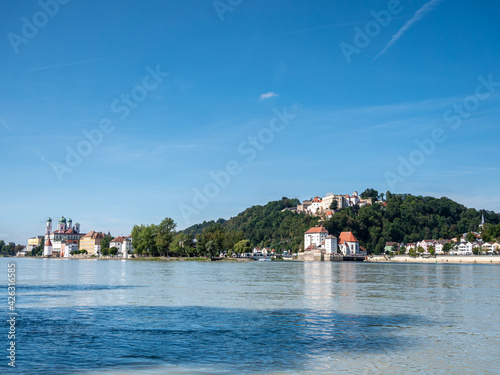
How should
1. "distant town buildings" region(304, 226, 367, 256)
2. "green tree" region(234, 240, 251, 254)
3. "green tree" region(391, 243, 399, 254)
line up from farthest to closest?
"green tree" region(391, 243, 399, 254) < "distant town buildings" region(304, 226, 367, 256) < "green tree" region(234, 240, 251, 254)

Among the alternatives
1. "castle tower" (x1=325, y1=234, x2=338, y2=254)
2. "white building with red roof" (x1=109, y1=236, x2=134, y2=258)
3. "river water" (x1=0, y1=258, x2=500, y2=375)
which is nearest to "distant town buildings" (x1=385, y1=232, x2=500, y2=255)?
"castle tower" (x1=325, y1=234, x2=338, y2=254)

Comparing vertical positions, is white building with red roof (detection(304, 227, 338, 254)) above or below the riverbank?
above

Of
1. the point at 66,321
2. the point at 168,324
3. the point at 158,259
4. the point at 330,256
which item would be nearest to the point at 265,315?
the point at 168,324

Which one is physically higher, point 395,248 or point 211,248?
point 211,248

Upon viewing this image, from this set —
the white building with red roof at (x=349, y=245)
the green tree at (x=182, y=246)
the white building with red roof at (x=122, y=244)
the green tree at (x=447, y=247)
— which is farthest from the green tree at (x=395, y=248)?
the white building with red roof at (x=122, y=244)

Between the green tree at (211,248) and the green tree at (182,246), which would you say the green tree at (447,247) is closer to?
the green tree at (211,248)

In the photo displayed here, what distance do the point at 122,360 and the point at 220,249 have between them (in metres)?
120

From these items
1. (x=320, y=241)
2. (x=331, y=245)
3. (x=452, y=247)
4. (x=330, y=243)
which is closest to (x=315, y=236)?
(x=320, y=241)

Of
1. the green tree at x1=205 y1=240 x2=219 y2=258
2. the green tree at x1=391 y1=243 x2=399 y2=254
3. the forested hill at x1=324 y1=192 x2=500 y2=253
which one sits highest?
the forested hill at x1=324 y1=192 x2=500 y2=253

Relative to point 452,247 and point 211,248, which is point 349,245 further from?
point 211,248

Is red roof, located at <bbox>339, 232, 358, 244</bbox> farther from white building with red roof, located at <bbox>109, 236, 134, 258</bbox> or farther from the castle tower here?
white building with red roof, located at <bbox>109, 236, 134, 258</bbox>

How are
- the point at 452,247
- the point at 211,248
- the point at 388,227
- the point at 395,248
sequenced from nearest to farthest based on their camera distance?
the point at 211,248
the point at 452,247
the point at 395,248
the point at 388,227

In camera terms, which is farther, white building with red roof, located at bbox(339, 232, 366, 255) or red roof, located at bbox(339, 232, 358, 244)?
red roof, located at bbox(339, 232, 358, 244)

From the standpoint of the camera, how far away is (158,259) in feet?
457
